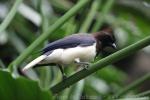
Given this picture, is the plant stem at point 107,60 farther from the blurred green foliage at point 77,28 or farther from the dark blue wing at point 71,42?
the blurred green foliage at point 77,28

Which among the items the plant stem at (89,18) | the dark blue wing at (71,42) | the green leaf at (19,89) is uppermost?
the plant stem at (89,18)

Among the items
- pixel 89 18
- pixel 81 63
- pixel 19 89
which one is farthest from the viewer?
→ pixel 89 18

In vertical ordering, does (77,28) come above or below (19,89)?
above

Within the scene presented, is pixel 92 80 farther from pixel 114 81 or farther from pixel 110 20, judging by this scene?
pixel 110 20

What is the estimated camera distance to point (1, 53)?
2.71 metres

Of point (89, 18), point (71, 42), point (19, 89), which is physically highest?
point (89, 18)

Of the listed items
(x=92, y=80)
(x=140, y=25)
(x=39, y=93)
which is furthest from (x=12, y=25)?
(x=39, y=93)

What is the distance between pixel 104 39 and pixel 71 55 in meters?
0.21

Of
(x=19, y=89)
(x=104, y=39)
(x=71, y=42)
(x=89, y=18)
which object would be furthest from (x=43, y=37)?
(x=89, y=18)

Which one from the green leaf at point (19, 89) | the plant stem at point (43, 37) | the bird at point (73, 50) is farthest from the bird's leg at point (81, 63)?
the green leaf at point (19, 89)

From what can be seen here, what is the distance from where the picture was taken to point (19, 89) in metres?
1.23

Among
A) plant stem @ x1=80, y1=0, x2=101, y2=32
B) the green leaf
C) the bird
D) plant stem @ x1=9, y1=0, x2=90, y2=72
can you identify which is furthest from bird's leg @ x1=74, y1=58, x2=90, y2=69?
plant stem @ x1=80, y1=0, x2=101, y2=32

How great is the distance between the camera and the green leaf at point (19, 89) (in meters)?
1.20

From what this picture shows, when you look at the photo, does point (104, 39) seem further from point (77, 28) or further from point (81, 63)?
point (77, 28)
